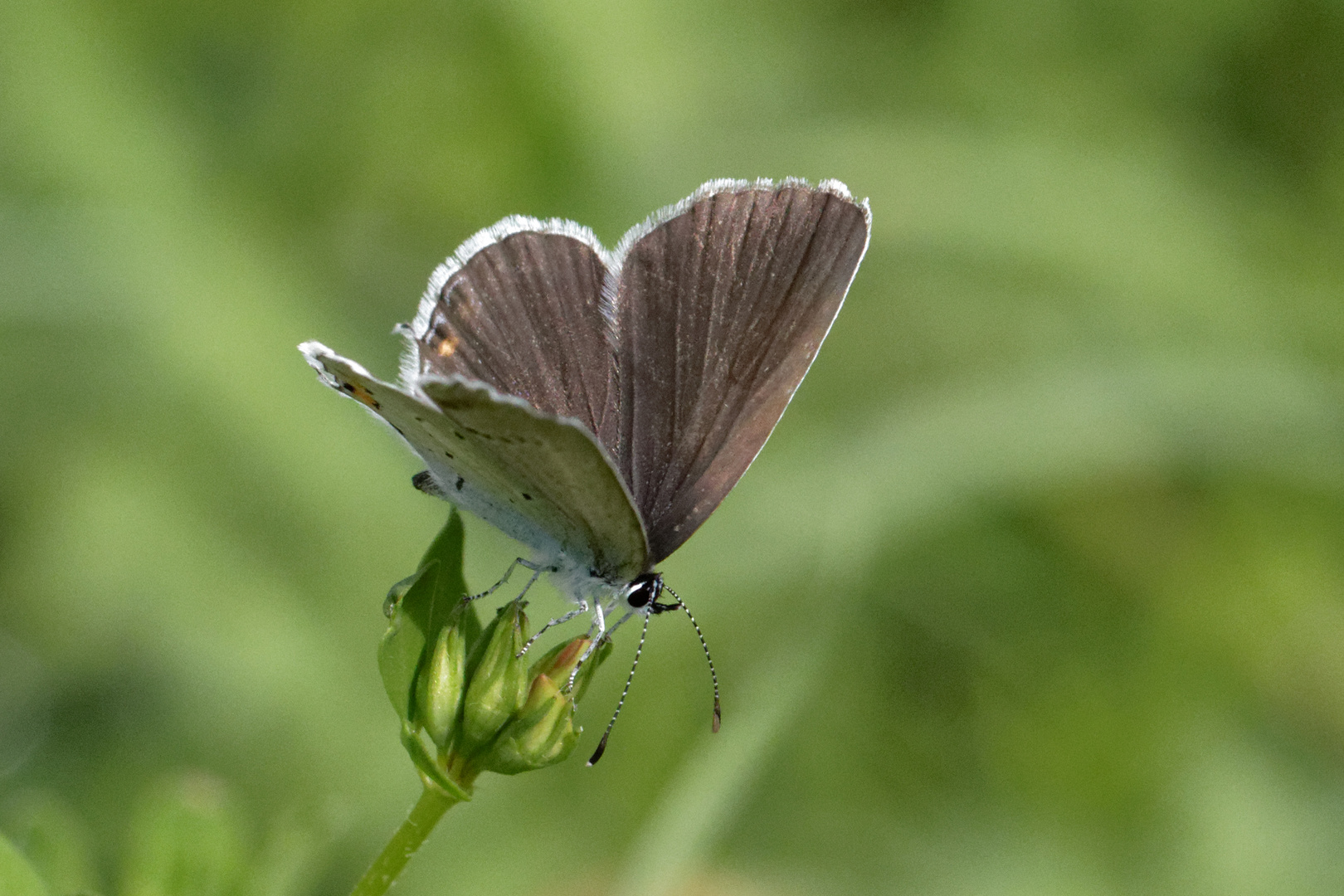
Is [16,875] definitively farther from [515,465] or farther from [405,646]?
[515,465]

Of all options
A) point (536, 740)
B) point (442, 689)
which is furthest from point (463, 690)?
point (536, 740)

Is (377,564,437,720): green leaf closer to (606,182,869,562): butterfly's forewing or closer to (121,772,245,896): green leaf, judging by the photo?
(121,772,245,896): green leaf

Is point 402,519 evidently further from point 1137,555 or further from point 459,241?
point 1137,555

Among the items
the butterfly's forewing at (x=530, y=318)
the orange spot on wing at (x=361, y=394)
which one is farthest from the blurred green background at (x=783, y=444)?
the orange spot on wing at (x=361, y=394)

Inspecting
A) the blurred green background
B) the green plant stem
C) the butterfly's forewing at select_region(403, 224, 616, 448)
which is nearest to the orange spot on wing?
the butterfly's forewing at select_region(403, 224, 616, 448)

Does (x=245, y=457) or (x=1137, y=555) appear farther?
(x=1137, y=555)

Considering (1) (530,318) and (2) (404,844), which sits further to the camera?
(1) (530,318)

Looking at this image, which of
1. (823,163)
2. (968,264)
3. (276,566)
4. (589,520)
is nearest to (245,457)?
(276,566)
